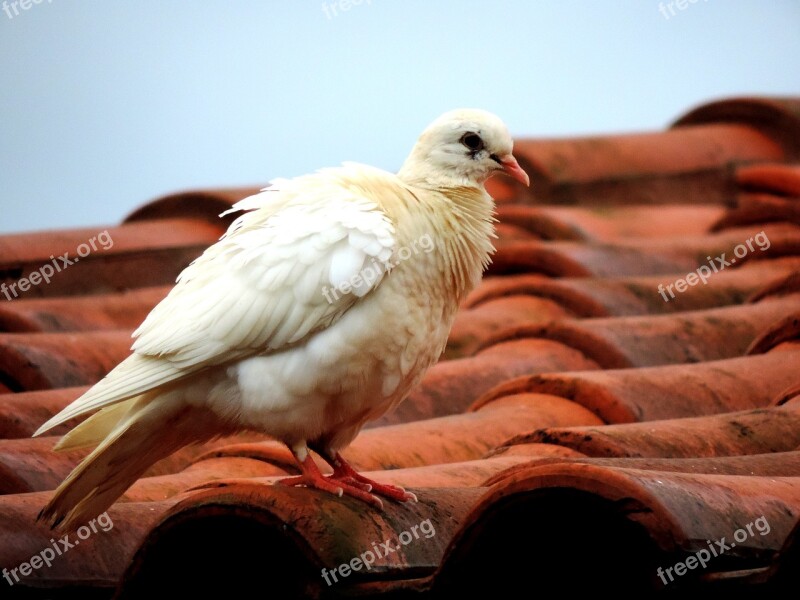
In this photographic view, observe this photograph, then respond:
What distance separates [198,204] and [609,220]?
2593mm

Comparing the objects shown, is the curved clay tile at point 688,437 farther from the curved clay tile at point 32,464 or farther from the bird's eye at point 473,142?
the curved clay tile at point 32,464

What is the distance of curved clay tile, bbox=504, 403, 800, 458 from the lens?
4484 mm

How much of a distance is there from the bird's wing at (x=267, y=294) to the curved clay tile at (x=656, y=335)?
224cm

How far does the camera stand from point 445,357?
6629mm

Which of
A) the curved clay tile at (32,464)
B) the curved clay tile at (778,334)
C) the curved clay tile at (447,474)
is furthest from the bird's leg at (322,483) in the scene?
the curved clay tile at (778,334)

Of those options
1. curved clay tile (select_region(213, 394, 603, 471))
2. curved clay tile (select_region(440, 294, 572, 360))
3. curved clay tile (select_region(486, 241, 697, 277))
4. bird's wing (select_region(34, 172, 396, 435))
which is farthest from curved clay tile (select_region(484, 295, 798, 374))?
bird's wing (select_region(34, 172, 396, 435))

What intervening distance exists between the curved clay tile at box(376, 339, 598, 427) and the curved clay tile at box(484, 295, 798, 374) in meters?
0.05

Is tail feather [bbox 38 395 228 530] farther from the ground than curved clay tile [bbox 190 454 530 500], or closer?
farther from the ground

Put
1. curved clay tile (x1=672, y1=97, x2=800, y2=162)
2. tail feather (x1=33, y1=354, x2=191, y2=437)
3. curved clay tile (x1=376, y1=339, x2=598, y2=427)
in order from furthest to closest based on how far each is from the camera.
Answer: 1. curved clay tile (x1=672, y1=97, x2=800, y2=162)
2. curved clay tile (x1=376, y1=339, x2=598, y2=427)
3. tail feather (x1=33, y1=354, x2=191, y2=437)

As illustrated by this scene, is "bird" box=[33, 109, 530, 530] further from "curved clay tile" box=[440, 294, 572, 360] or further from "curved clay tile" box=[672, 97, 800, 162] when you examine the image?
"curved clay tile" box=[672, 97, 800, 162]

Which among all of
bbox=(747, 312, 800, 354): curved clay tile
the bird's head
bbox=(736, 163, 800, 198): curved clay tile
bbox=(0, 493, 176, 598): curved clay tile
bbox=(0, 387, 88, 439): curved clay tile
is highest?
the bird's head

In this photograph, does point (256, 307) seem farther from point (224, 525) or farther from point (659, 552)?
point (659, 552)

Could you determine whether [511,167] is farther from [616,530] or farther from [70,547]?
[70,547]

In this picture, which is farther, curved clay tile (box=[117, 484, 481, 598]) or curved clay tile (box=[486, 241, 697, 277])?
curved clay tile (box=[486, 241, 697, 277])
